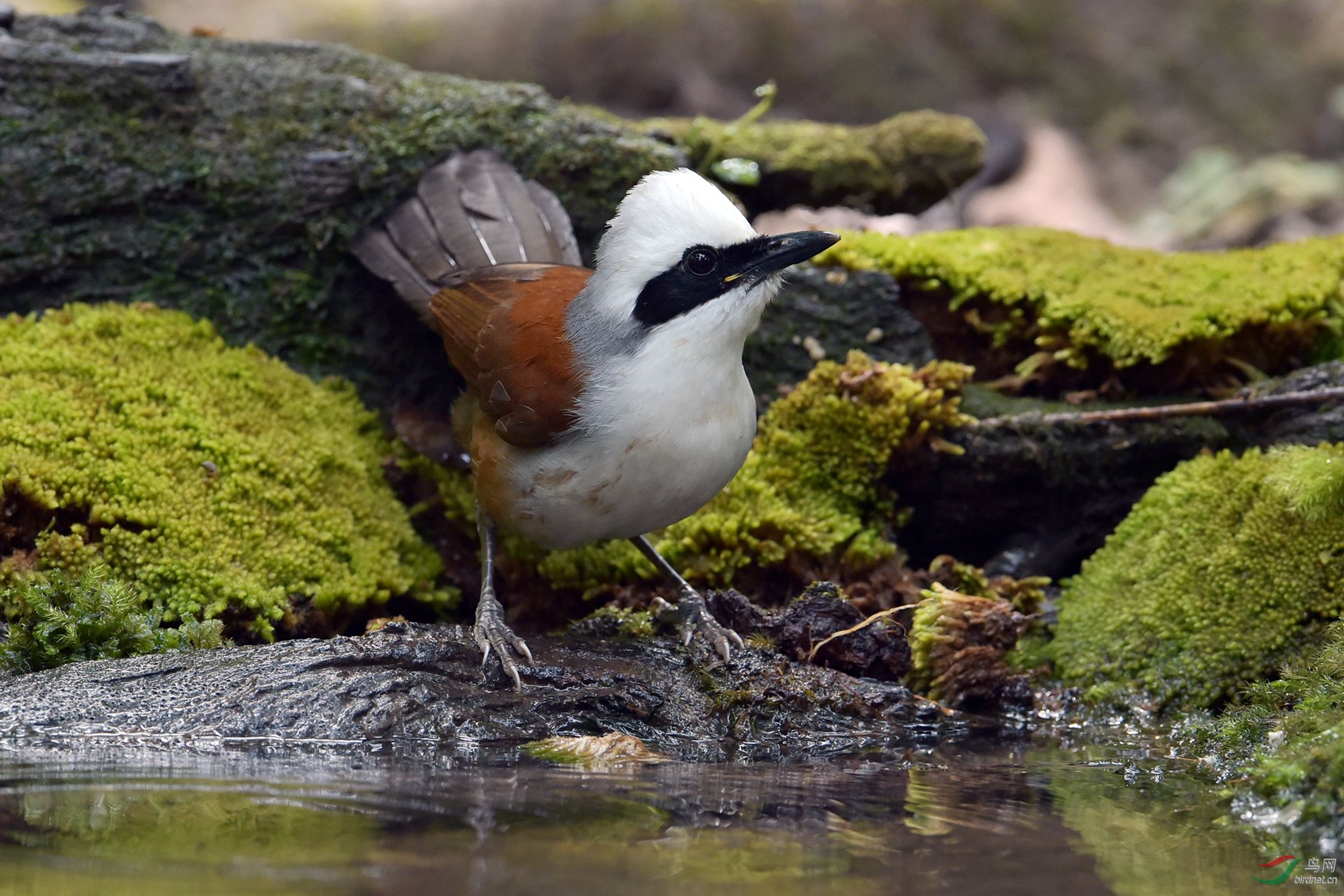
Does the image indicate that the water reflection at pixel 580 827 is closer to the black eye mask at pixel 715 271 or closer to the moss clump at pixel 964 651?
the moss clump at pixel 964 651

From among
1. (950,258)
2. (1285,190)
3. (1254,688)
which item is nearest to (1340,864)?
(1254,688)

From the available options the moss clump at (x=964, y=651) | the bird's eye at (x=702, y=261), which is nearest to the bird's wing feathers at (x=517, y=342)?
the bird's eye at (x=702, y=261)

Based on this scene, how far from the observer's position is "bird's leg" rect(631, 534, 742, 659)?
4660 mm

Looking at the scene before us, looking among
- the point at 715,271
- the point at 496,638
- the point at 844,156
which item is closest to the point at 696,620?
the point at 496,638

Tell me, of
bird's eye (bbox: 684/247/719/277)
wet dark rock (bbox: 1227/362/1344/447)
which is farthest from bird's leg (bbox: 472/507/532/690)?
wet dark rock (bbox: 1227/362/1344/447)

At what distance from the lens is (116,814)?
2.86m

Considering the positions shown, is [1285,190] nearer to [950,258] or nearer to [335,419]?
[950,258]

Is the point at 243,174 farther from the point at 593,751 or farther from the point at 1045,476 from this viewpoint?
the point at 1045,476

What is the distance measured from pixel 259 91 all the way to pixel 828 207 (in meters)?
3.49

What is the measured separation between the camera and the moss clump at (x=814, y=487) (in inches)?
215

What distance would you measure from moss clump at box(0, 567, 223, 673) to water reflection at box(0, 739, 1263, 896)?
37.0 inches

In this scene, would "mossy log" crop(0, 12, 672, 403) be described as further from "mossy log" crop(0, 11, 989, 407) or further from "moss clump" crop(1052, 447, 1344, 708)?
"moss clump" crop(1052, 447, 1344, 708)

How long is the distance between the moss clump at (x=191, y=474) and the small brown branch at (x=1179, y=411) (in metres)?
2.97

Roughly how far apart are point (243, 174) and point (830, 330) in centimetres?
321
